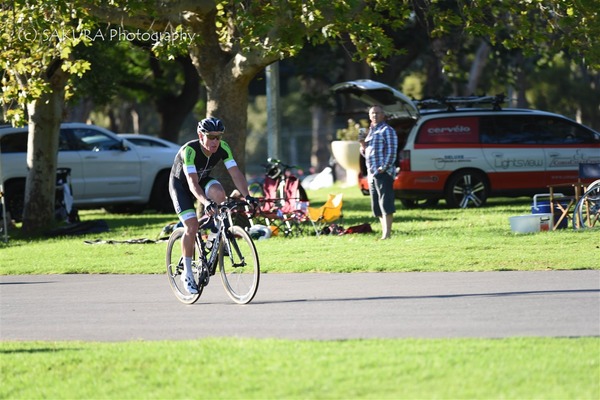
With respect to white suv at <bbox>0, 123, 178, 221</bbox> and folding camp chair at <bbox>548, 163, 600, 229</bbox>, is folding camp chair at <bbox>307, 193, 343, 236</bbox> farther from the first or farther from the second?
white suv at <bbox>0, 123, 178, 221</bbox>

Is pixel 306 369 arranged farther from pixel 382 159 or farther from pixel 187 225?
pixel 382 159

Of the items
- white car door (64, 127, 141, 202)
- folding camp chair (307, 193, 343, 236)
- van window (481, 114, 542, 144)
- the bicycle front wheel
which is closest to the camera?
the bicycle front wheel

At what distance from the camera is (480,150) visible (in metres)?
22.6

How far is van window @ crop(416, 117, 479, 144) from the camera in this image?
2234cm

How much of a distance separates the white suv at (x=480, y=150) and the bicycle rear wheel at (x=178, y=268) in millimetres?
10817

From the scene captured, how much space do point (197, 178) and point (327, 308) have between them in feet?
5.34

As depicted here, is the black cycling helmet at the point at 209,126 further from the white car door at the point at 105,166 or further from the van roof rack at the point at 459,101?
the white car door at the point at 105,166

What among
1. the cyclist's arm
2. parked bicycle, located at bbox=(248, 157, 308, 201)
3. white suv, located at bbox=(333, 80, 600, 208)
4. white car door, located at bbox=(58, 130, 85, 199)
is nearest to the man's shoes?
the cyclist's arm

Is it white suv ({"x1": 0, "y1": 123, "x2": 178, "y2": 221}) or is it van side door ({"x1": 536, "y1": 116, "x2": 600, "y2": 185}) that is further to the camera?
white suv ({"x1": 0, "y1": 123, "x2": 178, "y2": 221})

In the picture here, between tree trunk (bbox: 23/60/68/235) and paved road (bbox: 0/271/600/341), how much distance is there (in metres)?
7.96

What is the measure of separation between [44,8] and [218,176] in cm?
403

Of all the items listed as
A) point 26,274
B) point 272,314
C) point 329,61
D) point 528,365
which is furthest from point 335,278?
point 329,61

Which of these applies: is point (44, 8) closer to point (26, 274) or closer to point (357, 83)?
point (26, 274)

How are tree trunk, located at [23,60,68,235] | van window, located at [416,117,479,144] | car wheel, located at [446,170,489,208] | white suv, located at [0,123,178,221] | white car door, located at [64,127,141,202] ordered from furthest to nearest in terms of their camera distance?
white car door, located at [64,127,141,202], white suv, located at [0,123,178,221], car wheel, located at [446,170,489,208], van window, located at [416,117,479,144], tree trunk, located at [23,60,68,235]
